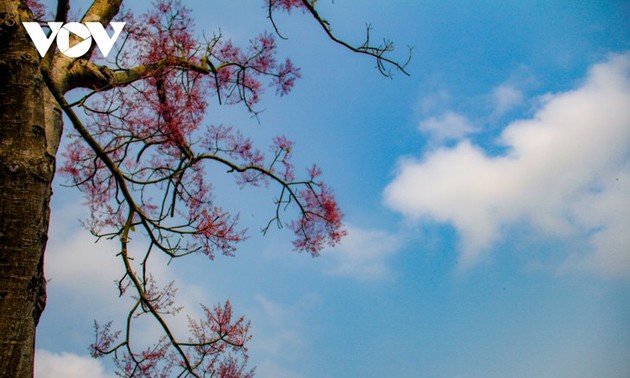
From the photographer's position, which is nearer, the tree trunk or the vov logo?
the tree trunk

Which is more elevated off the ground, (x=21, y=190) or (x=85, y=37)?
(x=85, y=37)

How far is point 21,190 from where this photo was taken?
307 centimetres

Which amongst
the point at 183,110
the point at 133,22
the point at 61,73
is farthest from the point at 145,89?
the point at 133,22

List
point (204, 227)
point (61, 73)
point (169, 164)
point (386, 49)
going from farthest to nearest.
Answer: point (386, 49)
point (169, 164)
point (204, 227)
point (61, 73)

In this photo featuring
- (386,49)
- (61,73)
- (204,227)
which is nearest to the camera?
(61,73)

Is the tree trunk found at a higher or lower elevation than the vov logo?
lower

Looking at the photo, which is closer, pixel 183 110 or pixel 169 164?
pixel 183 110

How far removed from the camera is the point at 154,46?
15.9 feet

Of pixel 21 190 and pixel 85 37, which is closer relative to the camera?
pixel 21 190

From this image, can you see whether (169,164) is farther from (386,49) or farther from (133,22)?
(386,49)

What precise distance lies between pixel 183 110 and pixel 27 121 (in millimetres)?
1658

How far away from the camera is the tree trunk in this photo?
2.87m

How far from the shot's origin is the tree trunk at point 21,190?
9.41 feet

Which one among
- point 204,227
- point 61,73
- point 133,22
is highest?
point 133,22
